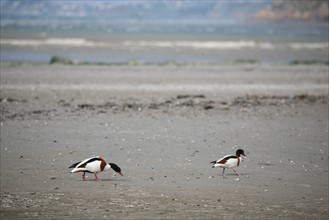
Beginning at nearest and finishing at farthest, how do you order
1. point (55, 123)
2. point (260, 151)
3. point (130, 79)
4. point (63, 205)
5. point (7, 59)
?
point (63, 205)
point (260, 151)
point (55, 123)
point (130, 79)
point (7, 59)

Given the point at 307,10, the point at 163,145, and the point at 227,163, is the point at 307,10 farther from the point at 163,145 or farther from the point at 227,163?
the point at 227,163

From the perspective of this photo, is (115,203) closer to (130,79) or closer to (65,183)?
(65,183)

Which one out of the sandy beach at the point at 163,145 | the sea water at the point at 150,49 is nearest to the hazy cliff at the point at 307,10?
the sea water at the point at 150,49

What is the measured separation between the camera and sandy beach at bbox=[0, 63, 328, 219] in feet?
31.8

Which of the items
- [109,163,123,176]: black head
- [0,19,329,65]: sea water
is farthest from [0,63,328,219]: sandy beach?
[0,19,329,65]: sea water

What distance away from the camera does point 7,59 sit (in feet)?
116

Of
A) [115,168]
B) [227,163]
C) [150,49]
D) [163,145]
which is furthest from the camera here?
[150,49]

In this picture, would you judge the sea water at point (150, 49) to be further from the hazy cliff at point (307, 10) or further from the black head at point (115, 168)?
the hazy cliff at point (307, 10)

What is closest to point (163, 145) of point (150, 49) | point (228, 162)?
point (228, 162)

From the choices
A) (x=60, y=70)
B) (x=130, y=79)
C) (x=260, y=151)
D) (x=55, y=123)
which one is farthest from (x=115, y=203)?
(x=60, y=70)

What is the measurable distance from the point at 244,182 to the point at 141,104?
869cm

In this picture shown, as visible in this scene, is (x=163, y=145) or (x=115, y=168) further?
(x=163, y=145)

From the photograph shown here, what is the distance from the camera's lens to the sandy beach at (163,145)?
9.69m

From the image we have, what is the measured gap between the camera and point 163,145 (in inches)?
558
